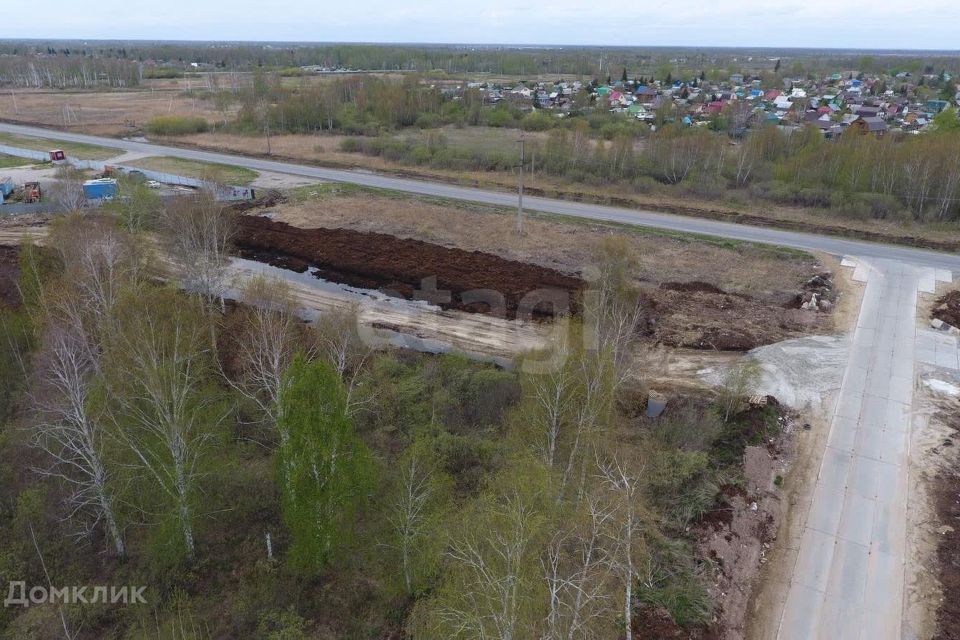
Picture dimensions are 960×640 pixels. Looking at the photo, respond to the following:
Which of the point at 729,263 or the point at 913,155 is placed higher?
the point at 913,155

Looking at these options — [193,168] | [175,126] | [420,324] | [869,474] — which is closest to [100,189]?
[193,168]

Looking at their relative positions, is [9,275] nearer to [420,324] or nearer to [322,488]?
[420,324]

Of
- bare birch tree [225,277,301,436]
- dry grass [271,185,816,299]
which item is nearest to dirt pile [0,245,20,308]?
bare birch tree [225,277,301,436]

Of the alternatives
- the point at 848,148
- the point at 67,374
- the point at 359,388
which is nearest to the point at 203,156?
the point at 359,388

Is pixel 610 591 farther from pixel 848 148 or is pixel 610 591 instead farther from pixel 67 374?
pixel 848 148

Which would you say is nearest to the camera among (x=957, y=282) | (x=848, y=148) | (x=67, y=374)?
(x=67, y=374)

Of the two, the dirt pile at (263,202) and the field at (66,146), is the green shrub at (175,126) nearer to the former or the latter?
the field at (66,146)
